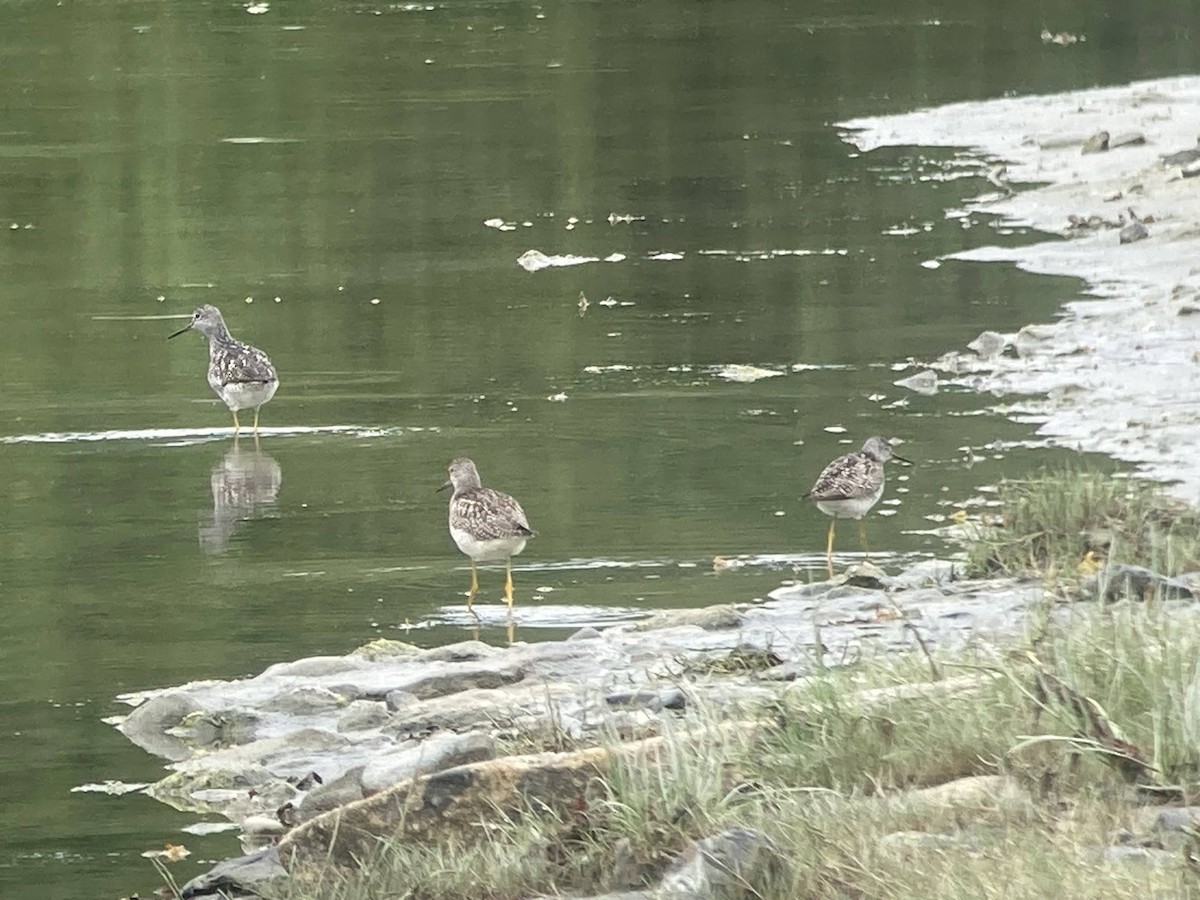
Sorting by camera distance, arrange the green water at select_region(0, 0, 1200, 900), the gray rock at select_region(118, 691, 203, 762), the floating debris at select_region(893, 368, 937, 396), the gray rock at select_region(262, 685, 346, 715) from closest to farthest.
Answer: the gray rock at select_region(118, 691, 203, 762), the gray rock at select_region(262, 685, 346, 715), the green water at select_region(0, 0, 1200, 900), the floating debris at select_region(893, 368, 937, 396)

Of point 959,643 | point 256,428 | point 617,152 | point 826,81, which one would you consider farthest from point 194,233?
point 959,643

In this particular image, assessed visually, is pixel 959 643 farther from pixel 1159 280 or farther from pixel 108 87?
pixel 108 87

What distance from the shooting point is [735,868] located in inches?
241

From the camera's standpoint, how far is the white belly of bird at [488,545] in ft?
35.1

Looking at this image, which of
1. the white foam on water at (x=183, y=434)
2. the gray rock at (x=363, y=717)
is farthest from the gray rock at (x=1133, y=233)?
the gray rock at (x=363, y=717)

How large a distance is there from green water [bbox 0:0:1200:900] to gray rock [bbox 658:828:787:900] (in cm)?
206

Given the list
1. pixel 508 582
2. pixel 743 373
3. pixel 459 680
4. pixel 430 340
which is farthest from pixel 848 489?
pixel 430 340

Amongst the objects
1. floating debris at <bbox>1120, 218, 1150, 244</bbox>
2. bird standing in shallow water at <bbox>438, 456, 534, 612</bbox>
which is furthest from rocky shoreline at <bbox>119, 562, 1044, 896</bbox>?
floating debris at <bbox>1120, 218, 1150, 244</bbox>

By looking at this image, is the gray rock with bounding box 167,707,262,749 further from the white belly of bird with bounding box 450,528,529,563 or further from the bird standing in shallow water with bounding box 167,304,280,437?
the bird standing in shallow water with bounding box 167,304,280,437

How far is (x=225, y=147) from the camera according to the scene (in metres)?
26.4

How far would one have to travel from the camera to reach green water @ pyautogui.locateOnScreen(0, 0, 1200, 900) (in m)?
10.6

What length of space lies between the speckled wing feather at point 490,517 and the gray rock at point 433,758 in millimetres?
3126

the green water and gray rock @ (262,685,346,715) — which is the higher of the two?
the green water

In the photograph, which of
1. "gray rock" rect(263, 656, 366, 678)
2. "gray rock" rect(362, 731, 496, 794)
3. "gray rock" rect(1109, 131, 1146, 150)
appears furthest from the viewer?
"gray rock" rect(1109, 131, 1146, 150)
